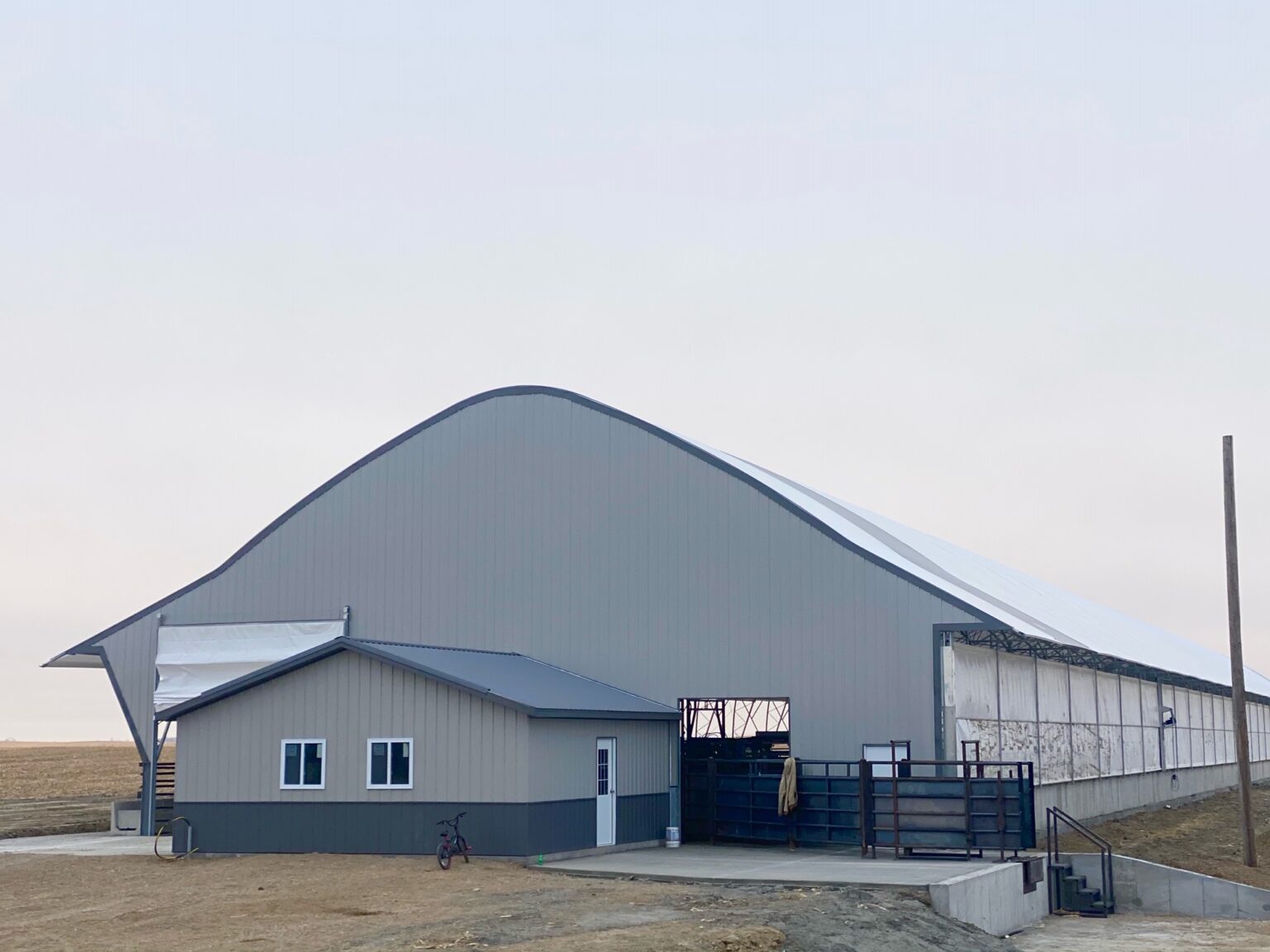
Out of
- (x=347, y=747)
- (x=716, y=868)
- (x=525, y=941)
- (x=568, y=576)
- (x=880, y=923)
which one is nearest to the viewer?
(x=525, y=941)

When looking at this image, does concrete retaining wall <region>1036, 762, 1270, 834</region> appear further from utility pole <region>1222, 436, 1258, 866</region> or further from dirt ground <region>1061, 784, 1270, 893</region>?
utility pole <region>1222, 436, 1258, 866</region>

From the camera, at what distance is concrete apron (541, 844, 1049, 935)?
23.5m

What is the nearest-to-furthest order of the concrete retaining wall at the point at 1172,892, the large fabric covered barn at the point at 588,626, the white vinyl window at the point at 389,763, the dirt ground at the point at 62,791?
the white vinyl window at the point at 389,763
the large fabric covered barn at the point at 588,626
the concrete retaining wall at the point at 1172,892
the dirt ground at the point at 62,791

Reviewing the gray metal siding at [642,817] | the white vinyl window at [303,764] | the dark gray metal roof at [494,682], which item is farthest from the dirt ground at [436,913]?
the gray metal siding at [642,817]

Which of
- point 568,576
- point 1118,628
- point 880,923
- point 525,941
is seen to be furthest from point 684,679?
point 1118,628

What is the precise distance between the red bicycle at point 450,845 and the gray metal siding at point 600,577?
23.7 feet

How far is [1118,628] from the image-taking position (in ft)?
195

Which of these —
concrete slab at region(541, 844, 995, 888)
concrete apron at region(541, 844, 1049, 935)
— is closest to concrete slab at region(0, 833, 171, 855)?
concrete slab at region(541, 844, 995, 888)

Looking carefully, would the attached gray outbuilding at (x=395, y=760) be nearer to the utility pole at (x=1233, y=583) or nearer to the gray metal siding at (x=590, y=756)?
the gray metal siding at (x=590, y=756)

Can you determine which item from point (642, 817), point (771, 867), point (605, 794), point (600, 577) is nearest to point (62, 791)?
point (600, 577)

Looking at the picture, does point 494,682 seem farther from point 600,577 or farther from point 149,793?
point 149,793

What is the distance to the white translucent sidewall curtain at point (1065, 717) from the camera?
3197cm

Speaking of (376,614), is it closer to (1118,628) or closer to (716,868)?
(716,868)

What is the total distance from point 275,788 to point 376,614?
8450 mm
